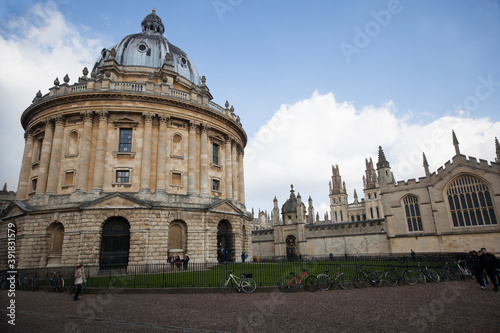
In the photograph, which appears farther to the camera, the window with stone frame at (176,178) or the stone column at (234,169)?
the stone column at (234,169)

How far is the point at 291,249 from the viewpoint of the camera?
131ft

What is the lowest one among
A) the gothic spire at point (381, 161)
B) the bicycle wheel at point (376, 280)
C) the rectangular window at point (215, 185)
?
the bicycle wheel at point (376, 280)

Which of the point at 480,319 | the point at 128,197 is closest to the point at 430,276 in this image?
the point at 480,319

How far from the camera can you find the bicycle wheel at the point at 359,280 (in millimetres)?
13733

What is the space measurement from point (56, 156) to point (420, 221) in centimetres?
3765

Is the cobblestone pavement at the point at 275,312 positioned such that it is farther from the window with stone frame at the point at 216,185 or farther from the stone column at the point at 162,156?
the window with stone frame at the point at 216,185

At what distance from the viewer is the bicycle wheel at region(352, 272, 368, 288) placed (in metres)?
13.7

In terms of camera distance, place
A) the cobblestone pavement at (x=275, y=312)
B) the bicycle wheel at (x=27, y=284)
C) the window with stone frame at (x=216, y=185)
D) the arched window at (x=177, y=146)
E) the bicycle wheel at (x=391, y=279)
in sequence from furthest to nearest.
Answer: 1. the window with stone frame at (x=216, y=185)
2. the arched window at (x=177, y=146)
3. the bicycle wheel at (x=27, y=284)
4. the bicycle wheel at (x=391, y=279)
5. the cobblestone pavement at (x=275, y=312)

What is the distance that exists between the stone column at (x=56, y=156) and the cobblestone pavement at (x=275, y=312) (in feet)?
48.7

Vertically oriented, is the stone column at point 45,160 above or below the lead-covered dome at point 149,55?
below

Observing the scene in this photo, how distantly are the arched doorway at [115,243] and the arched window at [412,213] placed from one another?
97.0 ft

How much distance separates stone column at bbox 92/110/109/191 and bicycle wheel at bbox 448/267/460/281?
1003 inches

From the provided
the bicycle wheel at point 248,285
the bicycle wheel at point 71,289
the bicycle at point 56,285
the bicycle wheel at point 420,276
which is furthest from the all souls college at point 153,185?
the bicycle wheel at point 420,276

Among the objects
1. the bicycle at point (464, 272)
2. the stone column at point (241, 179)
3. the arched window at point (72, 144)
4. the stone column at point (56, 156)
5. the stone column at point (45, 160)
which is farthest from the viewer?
the stone column at point (241, 179)
